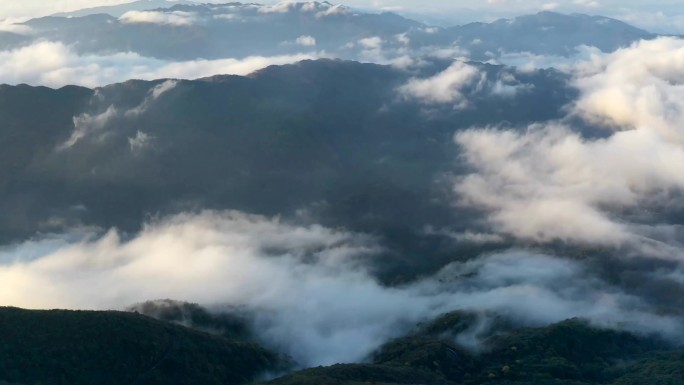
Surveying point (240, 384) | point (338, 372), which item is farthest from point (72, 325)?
point (338, 372)

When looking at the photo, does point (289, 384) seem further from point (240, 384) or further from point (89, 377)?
point (89, 377)

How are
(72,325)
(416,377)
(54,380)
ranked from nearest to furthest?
(54,380)
(72,325)
(416,377)

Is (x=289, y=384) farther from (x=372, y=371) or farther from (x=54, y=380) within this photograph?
(x=54, y=380)

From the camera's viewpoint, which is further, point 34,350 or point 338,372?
point 338,372

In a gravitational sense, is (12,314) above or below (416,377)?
above

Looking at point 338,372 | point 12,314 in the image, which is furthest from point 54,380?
point 338,372

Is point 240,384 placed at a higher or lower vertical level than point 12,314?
lower

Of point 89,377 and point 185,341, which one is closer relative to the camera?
point 89,377

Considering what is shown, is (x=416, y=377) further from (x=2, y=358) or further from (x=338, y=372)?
(x=2, y=358)

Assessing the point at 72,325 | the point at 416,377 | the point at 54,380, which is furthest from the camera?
the point at 416,377
